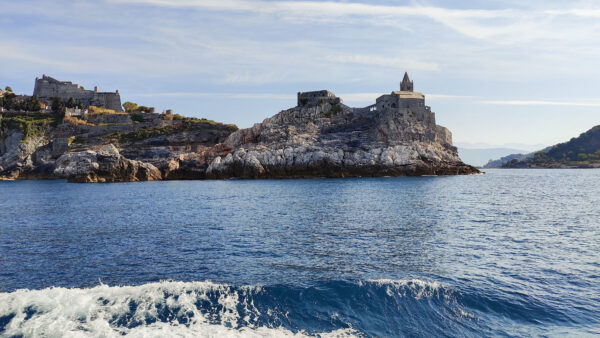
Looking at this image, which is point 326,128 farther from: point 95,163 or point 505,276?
point 505,276

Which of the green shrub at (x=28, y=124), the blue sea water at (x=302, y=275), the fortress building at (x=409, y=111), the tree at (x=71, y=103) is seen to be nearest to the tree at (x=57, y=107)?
the tree at (x=71, y=103)

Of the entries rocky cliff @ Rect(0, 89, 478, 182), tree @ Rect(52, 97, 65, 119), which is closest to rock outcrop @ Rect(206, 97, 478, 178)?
rocky cliff @ Rect(0, 89, 478, 182)

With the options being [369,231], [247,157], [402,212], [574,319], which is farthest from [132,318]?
[247,157]

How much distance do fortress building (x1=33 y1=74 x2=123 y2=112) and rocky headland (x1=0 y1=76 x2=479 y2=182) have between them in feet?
43.9

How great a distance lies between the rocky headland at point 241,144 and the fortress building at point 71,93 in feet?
43.9

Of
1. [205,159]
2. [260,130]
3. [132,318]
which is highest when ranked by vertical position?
[260,130]

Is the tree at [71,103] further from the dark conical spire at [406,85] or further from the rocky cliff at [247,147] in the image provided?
the dark conical spire at [406,85]

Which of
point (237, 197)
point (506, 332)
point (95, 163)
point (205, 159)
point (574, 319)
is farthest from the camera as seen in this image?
point (205, 159)

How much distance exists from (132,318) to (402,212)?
2673 cm

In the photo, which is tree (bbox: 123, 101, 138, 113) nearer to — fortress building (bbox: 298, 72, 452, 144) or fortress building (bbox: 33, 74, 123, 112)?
fortress building (bbox: 33, 74, 123, 112)

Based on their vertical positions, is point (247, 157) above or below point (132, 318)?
above

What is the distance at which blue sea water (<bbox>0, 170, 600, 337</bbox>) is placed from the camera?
41.2ft

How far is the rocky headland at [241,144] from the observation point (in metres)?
85.9

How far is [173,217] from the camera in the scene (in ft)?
109
